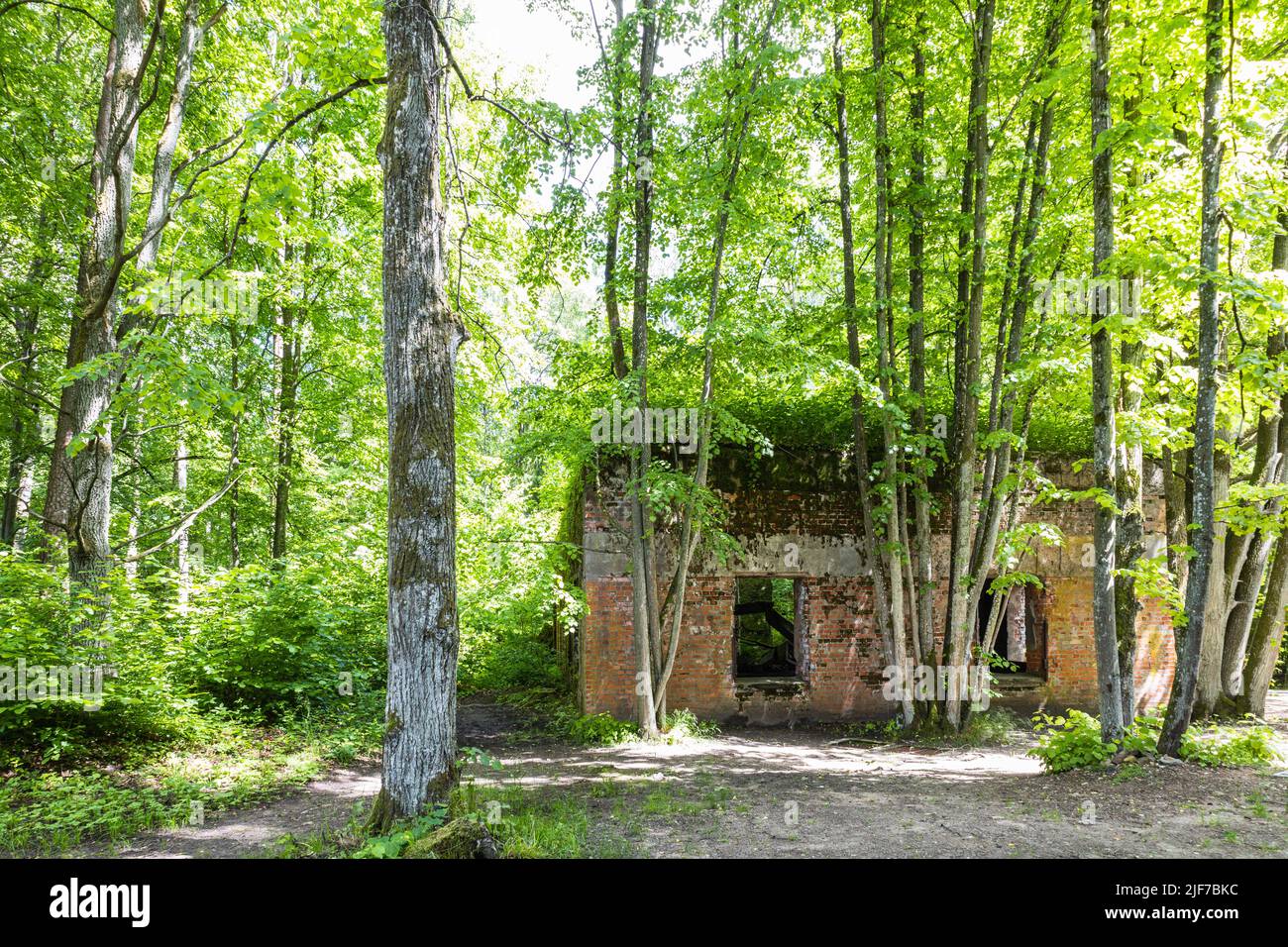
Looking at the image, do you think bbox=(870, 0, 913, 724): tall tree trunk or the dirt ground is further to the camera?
bbox=(870, 0, 913, 724): tall tree trunk

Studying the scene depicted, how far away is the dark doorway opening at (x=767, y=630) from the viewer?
39.7 feet

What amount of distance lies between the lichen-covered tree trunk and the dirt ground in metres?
1.16

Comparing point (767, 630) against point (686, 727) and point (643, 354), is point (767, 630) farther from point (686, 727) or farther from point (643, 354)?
point (643, 354)

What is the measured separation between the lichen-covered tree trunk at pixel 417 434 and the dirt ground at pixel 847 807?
1.16 meters

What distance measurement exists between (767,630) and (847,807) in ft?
31.0

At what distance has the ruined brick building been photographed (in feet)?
32.8

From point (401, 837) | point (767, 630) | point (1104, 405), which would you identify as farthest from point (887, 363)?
point (401, 837)

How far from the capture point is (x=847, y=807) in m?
6.20

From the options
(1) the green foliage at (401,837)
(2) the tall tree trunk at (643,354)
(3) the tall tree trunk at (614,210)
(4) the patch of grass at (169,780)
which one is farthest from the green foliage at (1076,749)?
(4) the patch of grass at (169,780)

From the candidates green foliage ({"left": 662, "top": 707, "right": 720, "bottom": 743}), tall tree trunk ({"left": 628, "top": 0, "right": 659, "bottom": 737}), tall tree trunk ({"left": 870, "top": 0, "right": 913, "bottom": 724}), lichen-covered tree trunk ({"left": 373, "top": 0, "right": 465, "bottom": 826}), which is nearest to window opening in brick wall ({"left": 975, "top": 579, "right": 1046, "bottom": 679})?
tall tree trunk ({"left": 870, "top": 0, "right": 913, "bottom": 724})

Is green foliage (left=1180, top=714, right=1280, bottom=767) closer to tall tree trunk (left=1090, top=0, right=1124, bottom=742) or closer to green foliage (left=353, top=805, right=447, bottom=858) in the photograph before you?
tall tree trunk (left=1090, top=0, right=1124, bottom=742)

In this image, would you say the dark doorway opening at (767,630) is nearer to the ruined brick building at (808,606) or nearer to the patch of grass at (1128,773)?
the ruined brick building at (808,606)

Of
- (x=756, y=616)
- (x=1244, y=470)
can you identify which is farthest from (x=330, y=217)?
(x=1244, y=470)

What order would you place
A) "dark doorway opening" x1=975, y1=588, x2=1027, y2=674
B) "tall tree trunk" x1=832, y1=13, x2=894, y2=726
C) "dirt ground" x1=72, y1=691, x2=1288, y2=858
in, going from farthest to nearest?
"dark doorway opening" x1=975, y1=588, x2=1027, y2=674, "tall tree trunk" x1=832, y1=13, x2=894, y2=726, "dirt ground" x1=72, y1=691, x2=1288, y2=858
